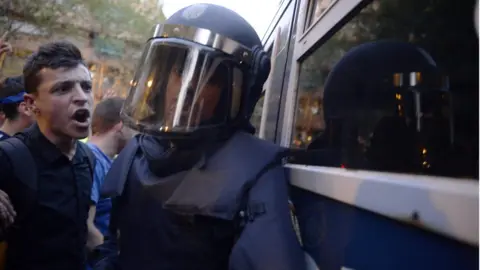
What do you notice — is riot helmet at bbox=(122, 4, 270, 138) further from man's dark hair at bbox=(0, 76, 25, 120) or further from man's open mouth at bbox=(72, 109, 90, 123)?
man's dark hair at bbox=(0, 76, 25, 120)

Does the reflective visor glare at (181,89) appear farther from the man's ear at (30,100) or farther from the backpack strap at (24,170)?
the man's ear at (30,100)

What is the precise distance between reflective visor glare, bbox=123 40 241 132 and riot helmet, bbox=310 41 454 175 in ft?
1.44

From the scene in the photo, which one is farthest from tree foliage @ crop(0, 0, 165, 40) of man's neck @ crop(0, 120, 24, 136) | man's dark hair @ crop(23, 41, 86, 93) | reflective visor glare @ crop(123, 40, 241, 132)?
reflective visor glare @ crop(123, 40, 241, 132)

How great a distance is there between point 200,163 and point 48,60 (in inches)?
43.4

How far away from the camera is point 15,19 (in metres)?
8.34

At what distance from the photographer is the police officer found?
4.39 feet

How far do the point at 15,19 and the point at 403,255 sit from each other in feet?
30.2

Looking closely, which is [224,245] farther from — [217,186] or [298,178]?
[298,178]

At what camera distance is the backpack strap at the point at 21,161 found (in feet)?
5.92

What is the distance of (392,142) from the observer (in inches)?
38.0

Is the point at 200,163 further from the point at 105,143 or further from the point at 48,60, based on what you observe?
the point at 105,143

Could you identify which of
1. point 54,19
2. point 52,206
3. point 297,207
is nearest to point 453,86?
point 297,207

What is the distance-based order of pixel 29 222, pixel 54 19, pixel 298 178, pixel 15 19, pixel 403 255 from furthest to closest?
pixel 54 19 < pixel 15 19 < pixel 29 222 < pixel 298 178 < pixel 403 255

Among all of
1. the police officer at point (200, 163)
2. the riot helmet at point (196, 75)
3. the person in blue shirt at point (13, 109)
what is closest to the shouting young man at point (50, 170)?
the police officer at point (200, 163)
